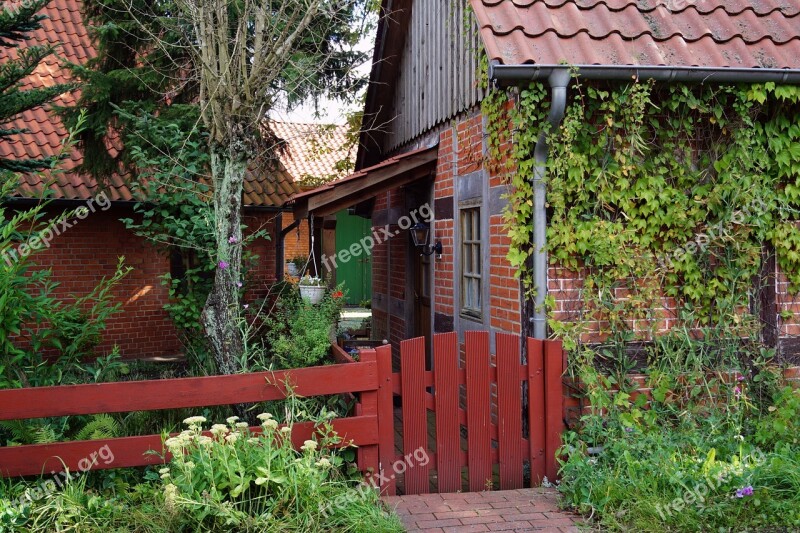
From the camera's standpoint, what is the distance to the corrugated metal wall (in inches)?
276

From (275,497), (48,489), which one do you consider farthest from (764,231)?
(48,489)

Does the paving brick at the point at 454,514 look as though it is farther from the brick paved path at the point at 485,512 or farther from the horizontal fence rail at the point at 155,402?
the horizontal fence rail at the point at 155,402

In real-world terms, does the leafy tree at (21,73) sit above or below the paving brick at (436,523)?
above

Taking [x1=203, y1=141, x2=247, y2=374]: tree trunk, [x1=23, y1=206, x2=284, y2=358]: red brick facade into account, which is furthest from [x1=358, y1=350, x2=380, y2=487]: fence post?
[x1=23, y1=206, x2=284, y2=358]: red brick facade

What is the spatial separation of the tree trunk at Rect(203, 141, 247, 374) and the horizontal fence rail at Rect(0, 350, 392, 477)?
110cm

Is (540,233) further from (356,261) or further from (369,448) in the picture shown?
(356,261)

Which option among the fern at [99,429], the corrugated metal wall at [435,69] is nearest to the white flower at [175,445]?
the fern at [99,429]

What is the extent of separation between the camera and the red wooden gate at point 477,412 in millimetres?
5148

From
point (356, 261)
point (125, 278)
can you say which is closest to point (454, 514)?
point (125, 278)

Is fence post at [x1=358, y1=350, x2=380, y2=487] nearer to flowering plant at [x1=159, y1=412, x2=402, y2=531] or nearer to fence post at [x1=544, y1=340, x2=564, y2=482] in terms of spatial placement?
flowering plant at [x1=159, y1=412, x2=402, y2=531]

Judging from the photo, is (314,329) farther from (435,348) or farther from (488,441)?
(488,441)

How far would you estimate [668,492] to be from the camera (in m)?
4.51

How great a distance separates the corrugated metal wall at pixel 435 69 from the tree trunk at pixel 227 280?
2.39 m

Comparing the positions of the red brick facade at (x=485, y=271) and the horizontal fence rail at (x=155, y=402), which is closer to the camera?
the horizontal fence rail at (x=155, y=402)
